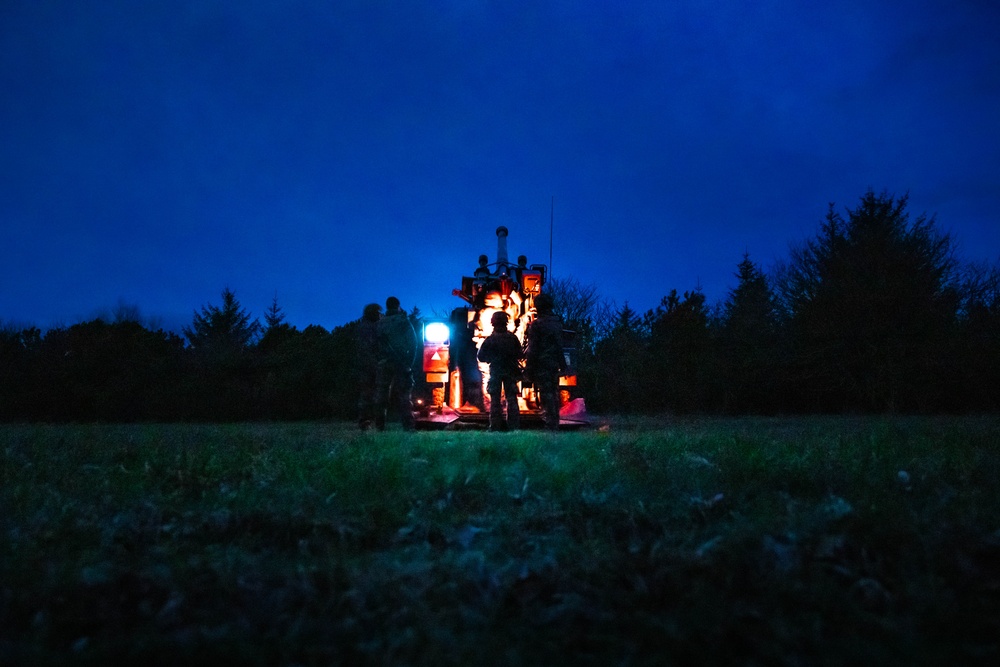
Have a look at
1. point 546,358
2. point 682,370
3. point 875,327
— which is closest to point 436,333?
point 546,358

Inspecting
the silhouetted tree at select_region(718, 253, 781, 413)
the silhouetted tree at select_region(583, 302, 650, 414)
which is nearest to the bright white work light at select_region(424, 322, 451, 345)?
the silhouetted tree at select_region(583, 302, 650, 414)

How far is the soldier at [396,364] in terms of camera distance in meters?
12.2

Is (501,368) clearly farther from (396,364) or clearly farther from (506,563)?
(506,563)

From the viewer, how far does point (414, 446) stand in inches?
300

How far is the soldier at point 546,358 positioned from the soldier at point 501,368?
300 mm

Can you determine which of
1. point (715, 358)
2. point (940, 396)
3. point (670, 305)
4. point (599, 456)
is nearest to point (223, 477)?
point (599, 456)

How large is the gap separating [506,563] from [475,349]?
1092 cm

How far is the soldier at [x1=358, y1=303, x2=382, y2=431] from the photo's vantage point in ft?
40.7

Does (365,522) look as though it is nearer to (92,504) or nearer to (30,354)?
(92,504)

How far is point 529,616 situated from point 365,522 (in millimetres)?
1886

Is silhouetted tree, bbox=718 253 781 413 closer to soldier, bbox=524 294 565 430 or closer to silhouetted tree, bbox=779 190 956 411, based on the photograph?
silhouetted tree, bbox=779 190 956 411

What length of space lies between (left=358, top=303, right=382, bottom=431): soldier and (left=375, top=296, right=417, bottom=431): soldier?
0.18 m

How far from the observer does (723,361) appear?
879 inches

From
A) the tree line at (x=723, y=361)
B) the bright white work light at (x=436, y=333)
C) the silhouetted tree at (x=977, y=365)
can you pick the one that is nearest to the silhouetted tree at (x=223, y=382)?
the tree line at (x=723, y=361)
